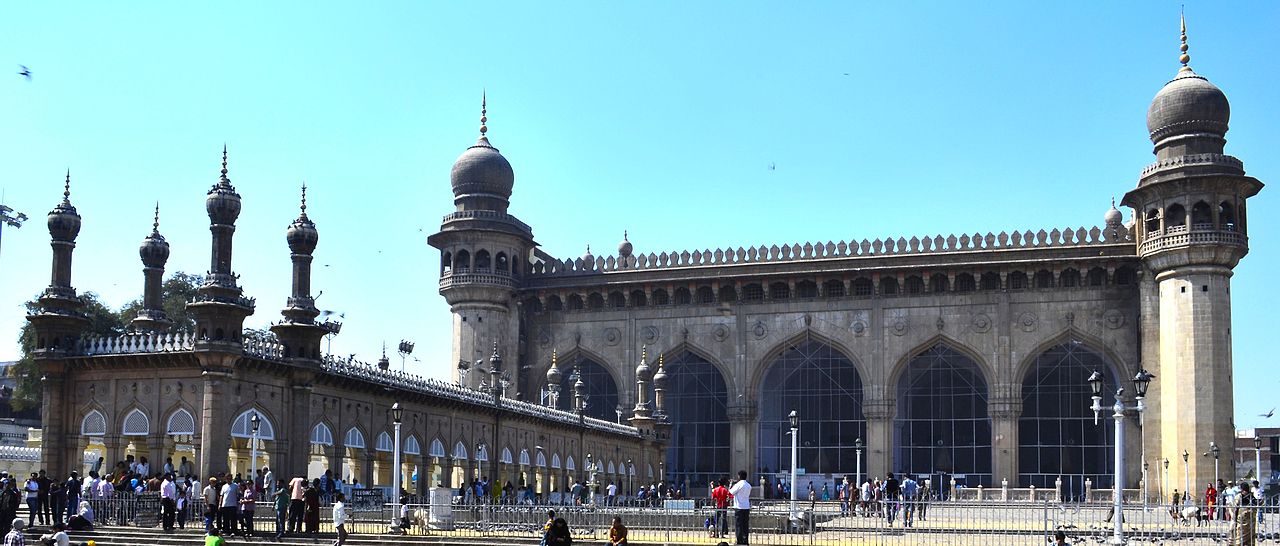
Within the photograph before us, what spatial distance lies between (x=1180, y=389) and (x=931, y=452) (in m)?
8.81

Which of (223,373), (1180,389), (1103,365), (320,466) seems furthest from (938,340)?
(223,373)

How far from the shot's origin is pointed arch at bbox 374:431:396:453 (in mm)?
30500

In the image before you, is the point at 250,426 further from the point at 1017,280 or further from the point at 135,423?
the point at 1017,280

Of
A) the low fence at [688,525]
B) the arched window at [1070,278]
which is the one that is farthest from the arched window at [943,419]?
the low fence at [688,525]

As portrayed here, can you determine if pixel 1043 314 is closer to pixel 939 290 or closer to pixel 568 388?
pixel 939 290

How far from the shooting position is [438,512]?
23.5m

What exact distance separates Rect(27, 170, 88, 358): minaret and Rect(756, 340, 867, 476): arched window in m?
27.9

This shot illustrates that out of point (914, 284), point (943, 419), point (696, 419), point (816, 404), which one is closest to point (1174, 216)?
point (914, 284)

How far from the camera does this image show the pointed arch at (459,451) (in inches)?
1337

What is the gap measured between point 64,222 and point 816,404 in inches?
1131

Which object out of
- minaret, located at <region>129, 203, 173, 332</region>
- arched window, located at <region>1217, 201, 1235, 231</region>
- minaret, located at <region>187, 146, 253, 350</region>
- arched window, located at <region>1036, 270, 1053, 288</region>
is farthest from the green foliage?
arched window, located at <region>1217, 201, 1235, 231</region>

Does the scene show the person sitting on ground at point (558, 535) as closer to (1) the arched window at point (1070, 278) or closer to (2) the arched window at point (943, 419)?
(2) the arched window at point (943, 419)

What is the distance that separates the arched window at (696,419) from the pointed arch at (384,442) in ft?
67.5

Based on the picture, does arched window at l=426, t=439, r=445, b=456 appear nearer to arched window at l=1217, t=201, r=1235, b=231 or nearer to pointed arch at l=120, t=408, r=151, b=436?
pointed arch at l=120, t=408, r=151, b=436
